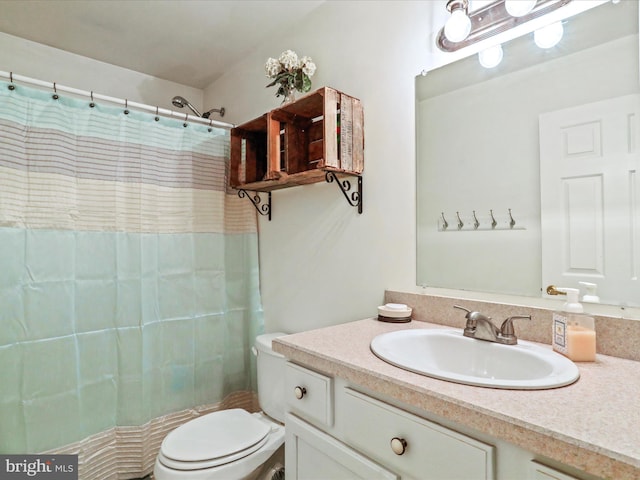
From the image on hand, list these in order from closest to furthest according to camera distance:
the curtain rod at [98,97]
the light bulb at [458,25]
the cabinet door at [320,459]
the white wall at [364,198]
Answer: the cabinet door at [320,459] < the light bulb at [458,25] < the white wall at [364,198] < the curtain rod at [98,97]

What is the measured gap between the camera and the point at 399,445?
78cm

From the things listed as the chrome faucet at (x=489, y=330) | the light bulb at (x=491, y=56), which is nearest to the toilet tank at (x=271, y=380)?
the chrome faucet at (x=489, y=330)

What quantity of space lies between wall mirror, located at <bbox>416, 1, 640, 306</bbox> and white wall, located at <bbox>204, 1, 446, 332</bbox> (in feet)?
0.29

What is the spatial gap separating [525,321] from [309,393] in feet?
2.24

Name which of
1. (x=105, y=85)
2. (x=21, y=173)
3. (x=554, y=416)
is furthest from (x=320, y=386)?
(x=105, y=85)

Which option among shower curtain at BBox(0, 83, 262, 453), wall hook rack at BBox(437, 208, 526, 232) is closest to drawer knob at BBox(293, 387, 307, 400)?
wall hook rack at BBox(437, 208, 526, 232)

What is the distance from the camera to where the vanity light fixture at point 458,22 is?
3.91 ft

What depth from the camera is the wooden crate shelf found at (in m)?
1.44

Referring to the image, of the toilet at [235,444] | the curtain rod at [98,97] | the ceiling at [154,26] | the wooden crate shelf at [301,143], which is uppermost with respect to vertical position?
the ceiling at [154,26]

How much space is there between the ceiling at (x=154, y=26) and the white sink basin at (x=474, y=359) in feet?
5.49

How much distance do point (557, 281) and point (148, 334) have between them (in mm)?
1792

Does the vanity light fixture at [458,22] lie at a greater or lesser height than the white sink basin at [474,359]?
greater

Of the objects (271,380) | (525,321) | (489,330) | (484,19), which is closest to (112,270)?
(271,380)

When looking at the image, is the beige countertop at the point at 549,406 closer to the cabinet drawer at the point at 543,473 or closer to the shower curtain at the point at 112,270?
the cabinet drawer at the point at 543,473
